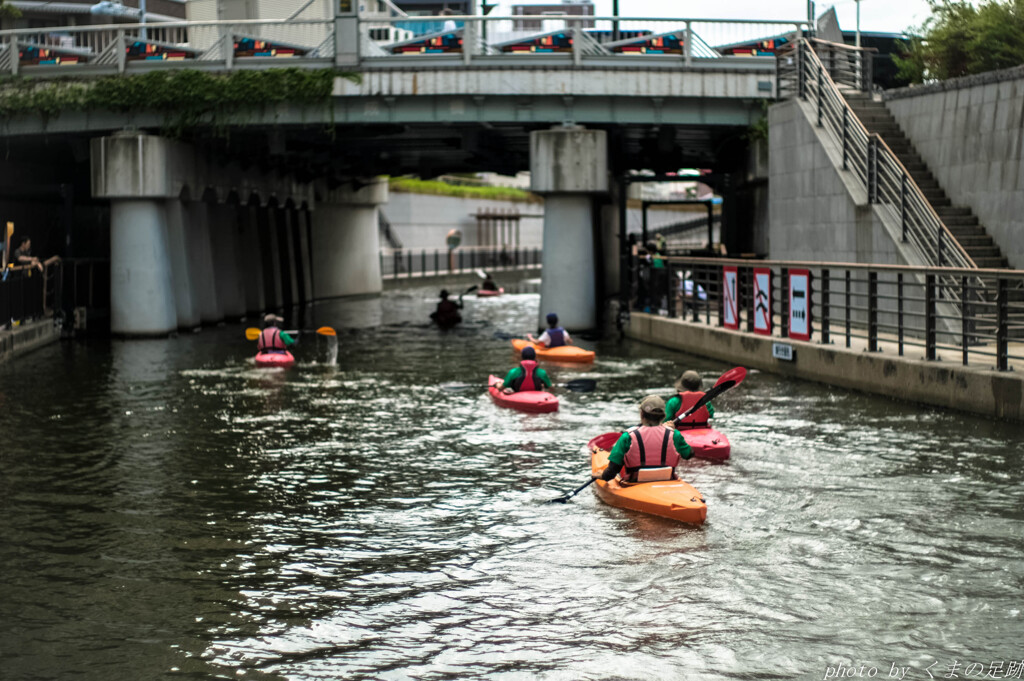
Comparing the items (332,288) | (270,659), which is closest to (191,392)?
(270,659)

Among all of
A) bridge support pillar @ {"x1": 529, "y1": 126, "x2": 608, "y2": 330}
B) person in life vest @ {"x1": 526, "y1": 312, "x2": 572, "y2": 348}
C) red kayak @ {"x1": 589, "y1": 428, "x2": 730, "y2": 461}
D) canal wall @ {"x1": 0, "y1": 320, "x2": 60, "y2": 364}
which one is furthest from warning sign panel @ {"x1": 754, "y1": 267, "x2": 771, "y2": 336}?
canal wall @ {"x1": 0, "y1": 320, "x2": 60, "y2": 364}

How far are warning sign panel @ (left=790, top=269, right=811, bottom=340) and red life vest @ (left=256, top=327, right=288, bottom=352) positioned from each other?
33.2 ft

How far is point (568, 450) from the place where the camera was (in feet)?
50.0

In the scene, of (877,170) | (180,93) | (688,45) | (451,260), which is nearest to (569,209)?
(688,45)

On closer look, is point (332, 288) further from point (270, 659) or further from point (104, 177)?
point (270, 659)

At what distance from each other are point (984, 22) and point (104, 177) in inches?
824

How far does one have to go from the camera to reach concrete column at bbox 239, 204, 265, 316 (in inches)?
1660

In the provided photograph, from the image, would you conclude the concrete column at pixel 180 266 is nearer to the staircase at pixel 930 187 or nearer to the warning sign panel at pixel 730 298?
the warning sign panel at pixel 730 298

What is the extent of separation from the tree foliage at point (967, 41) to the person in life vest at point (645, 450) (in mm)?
18599

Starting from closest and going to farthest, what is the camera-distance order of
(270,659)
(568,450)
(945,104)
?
(270,659) → (568,450) → (945,104)

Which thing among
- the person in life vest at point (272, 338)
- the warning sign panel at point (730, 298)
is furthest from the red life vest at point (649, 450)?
the person in life vest at point (272, 338)

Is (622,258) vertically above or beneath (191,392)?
above

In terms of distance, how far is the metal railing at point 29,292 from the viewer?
27.2 meters

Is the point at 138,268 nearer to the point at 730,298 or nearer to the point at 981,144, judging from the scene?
the point at 730,298
